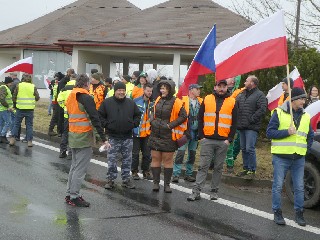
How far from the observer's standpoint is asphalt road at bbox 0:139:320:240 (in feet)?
20.7

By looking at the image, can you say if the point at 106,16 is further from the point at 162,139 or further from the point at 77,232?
the point at 77,232

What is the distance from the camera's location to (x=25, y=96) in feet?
41.7

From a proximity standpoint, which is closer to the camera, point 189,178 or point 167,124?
point 167,124

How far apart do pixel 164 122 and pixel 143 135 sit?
1.22 m

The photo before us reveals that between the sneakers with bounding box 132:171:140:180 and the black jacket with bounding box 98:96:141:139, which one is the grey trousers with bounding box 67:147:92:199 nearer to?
the black jacket with bounding box 98:96:141:139

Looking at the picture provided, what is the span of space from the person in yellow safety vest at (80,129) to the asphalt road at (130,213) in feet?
0.85

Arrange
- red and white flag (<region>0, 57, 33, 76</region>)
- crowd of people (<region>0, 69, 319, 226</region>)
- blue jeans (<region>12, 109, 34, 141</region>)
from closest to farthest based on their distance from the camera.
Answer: crowd of people (<region>0, 69, 319, 226</region>) < blue jeans (<region>12, 109, 34, 141</region>) < red and white flag (<region>0, 57, 33, 76</region>)

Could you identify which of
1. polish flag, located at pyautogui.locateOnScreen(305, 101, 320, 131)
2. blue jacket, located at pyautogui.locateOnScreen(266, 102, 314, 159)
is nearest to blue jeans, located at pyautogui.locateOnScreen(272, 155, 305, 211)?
blue jacket, located at pyautogui.locateOnScreen(266, 102, 314, 159)

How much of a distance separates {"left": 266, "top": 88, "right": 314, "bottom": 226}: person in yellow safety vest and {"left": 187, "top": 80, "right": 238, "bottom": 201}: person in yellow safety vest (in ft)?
3.64

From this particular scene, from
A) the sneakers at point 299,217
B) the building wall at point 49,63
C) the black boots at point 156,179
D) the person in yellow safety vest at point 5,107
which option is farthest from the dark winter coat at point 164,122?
the building wall at point 49,63

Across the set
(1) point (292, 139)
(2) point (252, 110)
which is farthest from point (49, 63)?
(1) point (292, 139)

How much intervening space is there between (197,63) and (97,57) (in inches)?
773

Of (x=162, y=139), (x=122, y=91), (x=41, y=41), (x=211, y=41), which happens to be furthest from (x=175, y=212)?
(x=41, y=41)

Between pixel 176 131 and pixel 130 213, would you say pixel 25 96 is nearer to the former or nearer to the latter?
pixel 176 131
